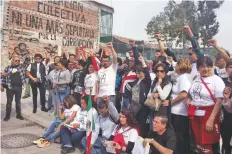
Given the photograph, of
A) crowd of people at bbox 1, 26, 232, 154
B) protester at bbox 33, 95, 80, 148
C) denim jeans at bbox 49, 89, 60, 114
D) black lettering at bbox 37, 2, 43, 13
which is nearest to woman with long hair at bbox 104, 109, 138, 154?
crowd of people at bbox 1, 26, 232, 154

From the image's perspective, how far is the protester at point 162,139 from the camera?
2.80m

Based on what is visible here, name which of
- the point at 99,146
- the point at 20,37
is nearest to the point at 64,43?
the point at 20,37

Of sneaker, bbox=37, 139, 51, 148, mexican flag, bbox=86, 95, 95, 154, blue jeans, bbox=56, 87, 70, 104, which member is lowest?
sneaker, bbox=37, 139, 51, 148

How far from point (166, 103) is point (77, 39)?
1526cm

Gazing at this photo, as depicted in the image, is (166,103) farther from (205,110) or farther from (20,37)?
(20,37)

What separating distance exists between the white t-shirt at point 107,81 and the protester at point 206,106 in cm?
186

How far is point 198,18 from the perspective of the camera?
Answer: 28.2 m

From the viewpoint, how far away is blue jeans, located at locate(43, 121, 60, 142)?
4.84m

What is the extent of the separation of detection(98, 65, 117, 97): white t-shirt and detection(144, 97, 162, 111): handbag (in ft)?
3.78

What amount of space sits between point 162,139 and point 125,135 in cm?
73

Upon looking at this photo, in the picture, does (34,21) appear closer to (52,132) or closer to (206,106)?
(52,132)

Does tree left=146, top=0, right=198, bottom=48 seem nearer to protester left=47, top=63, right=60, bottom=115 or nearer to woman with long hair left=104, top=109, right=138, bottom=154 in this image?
protester left=47, top=63, right=60, bottom=115

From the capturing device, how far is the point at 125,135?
138 inches

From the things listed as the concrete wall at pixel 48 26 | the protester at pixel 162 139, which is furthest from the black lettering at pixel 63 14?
the protester at pixel 162 139
